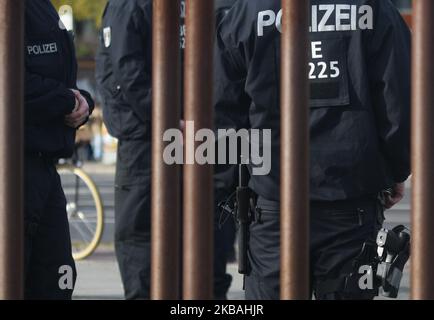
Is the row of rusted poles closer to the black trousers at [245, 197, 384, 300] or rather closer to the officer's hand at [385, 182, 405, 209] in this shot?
the black trousers at [245, 197, 384, 300]

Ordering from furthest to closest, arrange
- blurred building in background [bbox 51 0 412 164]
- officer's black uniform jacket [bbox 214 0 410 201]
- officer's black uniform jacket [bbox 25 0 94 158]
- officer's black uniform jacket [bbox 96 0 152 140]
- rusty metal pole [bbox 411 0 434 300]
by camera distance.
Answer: blurred building in background [bbox 51 0 412 164] < officer's black uniform jacket [bbox 96 0 152 140] < officer's black uniform jacket [bbox 25 0 94 158] < officer's black uniform jacket [bbox 214 0 410 201] < rusty metal pole [bbox 411 0 434 300]

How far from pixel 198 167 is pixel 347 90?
1602 millimetres

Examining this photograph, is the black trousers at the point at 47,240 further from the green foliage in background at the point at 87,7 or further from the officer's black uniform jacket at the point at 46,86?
the green foliage in background at the point at 87,7

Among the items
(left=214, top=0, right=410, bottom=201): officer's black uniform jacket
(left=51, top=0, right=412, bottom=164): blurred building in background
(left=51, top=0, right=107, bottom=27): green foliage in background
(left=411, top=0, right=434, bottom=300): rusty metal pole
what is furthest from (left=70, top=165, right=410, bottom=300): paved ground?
(left=51, top=0, right=107, bottom=27): green foliage in background

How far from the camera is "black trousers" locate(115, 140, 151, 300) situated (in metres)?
5.34

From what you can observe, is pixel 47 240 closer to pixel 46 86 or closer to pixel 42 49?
pixel 46 86

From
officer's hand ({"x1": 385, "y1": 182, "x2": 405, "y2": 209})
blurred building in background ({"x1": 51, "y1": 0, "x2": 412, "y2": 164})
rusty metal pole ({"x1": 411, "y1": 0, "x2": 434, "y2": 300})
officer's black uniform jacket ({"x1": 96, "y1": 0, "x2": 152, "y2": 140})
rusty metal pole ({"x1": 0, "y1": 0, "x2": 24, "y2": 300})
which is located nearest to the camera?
rusty metal pole ({"x1": 411, "y1": 0, "x2": 434, "y2": 300})

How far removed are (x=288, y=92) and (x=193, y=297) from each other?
0.42m

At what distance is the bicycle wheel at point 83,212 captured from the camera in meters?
8.34

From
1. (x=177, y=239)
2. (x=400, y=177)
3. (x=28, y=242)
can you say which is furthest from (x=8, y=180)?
(x=400, y=177)

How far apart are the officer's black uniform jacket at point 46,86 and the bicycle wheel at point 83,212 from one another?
4.31m

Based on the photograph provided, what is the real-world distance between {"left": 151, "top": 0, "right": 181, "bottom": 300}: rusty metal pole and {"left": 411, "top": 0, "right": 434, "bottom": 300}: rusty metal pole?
44cm

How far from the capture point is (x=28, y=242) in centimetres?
385

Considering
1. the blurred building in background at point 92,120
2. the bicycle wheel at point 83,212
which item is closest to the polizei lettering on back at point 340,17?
the bicycle wheel at point 83,212
